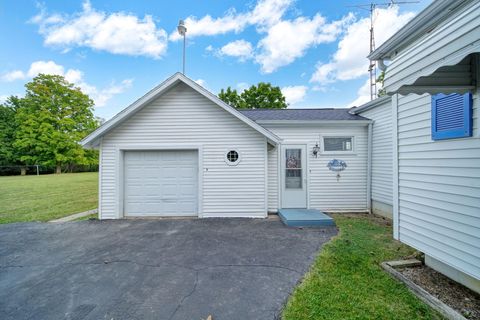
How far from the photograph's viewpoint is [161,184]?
21.4 ft

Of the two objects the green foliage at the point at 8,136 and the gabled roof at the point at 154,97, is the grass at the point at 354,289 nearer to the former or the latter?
the gabled roof at the point at 154,97

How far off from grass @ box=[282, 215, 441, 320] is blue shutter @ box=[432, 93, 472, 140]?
231cm

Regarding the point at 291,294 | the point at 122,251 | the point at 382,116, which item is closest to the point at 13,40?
the point at 122,251

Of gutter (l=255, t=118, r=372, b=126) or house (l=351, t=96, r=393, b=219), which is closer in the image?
house (l=351, t=96, r=393, b=219)

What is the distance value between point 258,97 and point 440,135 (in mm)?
24347

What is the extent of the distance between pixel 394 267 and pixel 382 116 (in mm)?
5220

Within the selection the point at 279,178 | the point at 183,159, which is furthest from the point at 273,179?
the point at 183,159

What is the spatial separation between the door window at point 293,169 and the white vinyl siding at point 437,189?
11.4ft

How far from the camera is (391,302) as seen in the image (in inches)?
98.3

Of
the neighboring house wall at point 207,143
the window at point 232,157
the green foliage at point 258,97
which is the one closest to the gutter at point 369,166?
the neighboring house wall at point 207,143

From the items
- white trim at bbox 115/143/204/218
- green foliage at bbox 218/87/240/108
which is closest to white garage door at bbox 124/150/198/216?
white trim at bbox 115/143/204/218

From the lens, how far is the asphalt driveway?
97.0 inches

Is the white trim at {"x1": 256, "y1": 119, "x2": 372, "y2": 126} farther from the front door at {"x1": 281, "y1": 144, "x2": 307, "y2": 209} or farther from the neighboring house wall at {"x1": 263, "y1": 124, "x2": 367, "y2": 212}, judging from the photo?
the front door at {"x1": 281, "y1": 144, "x2": 307, "y2": 209}

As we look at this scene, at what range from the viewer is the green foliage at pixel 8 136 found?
86.6 feet
